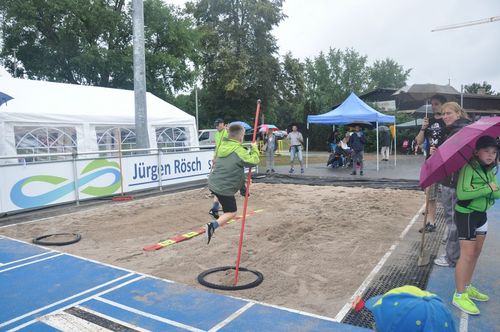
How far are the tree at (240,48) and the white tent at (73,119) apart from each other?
50.6 feet

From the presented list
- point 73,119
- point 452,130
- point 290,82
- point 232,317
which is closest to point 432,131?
point 452,130

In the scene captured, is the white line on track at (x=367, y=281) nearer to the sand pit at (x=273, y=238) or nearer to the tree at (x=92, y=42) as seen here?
the sand pit at (x=273, y=238)

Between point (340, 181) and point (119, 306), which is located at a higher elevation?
point (340, 181)

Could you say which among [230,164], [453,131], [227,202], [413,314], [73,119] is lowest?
[227,202]

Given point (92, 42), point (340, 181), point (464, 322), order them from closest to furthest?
point (464, 322), point (340, 181), point (92, 42)

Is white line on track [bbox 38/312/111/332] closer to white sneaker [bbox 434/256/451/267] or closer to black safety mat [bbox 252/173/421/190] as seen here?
white sneaker [bbox 434/256/451/267]

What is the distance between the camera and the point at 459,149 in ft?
11.5

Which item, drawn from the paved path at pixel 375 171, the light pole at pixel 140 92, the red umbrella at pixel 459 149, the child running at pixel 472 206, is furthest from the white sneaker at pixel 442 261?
the light pole at pixel 140 92

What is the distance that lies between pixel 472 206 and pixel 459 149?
572mm

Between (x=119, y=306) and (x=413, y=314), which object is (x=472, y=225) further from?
(x=119, y=306)

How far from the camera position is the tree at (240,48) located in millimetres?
31922

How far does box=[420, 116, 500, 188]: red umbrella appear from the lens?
137 inches

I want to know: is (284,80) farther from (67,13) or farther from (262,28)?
(67,13)

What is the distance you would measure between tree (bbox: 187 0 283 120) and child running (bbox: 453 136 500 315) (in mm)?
28199
